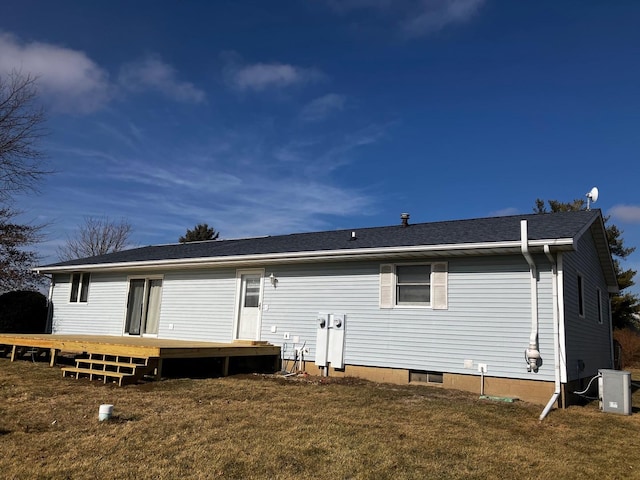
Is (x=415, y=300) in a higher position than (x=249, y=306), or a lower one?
higher

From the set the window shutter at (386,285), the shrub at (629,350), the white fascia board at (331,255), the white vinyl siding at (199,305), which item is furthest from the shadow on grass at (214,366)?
the shrub at (629,350)

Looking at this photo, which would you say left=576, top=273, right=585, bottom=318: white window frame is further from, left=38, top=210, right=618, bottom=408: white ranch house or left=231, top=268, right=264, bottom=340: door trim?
left=231, top=268, right=264, bottom=340: door trim

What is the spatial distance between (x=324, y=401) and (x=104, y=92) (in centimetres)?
1050

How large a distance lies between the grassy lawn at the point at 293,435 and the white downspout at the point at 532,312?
0.78 meters

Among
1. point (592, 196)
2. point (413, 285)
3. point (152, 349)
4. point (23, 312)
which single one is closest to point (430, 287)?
point (413, 285)

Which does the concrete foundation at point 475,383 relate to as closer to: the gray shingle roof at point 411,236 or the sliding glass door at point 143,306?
the gray shingle roof at point 411,236

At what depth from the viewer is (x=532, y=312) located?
834 centimetres

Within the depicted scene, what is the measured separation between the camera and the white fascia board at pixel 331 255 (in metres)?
8.54

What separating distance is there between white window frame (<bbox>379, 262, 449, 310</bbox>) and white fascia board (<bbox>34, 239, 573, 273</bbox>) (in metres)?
0.33

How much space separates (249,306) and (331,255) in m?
→ 2.90

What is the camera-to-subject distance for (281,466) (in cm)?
430

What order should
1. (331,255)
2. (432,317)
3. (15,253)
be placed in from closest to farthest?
1. (432,317)
2. (331,255)
3. (15,253)

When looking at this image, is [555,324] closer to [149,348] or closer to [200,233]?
[149,348]

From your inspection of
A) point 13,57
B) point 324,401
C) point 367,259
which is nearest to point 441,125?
point 367,259
